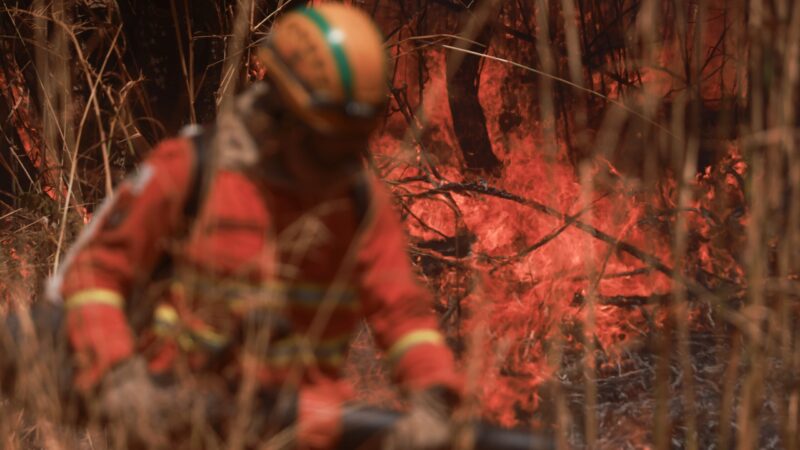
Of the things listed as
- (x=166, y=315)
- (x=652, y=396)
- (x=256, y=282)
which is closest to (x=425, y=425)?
(x=256, y=282)

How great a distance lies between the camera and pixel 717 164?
4.13 meters

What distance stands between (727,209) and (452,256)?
1.20m

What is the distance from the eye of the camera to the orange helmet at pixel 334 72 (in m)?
1.41

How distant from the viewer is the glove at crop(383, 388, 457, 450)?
1.44 m

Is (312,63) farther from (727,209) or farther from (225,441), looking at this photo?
(727,209)

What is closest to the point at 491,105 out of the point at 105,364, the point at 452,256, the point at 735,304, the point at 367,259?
the point at 452,256

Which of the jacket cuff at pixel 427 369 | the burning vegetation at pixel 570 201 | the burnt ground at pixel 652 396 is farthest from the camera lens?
the burnt ground at pixel 652 396

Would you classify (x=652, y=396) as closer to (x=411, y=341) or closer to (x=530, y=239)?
(x=530, y=239)

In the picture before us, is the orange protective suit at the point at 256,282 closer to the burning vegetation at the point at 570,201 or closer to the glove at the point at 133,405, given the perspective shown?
the glove at the point at 133,405

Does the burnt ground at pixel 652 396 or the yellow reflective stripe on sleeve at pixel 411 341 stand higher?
the yellow reflective stripe on sleeve at pixel 411 341

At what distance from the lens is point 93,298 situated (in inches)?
56.4

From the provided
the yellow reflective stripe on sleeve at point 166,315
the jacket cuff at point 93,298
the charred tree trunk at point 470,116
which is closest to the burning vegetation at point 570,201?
A: the charred tree trunk at point 470,116

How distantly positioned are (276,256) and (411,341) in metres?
0.26

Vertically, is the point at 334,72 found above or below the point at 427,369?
above
